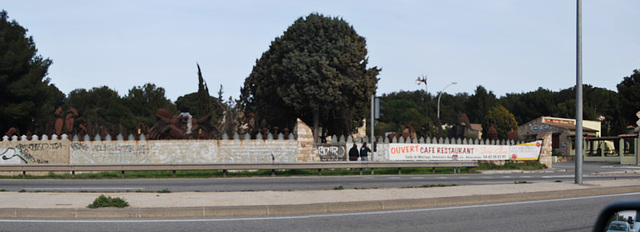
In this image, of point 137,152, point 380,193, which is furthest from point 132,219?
point 137,152

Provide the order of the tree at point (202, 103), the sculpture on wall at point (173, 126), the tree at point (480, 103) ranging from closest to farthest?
the sculpture on wall at point (173, 126)
the tree at point (202, 103)
the tree at point (480, 103)

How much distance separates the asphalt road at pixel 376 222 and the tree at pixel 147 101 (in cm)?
8817

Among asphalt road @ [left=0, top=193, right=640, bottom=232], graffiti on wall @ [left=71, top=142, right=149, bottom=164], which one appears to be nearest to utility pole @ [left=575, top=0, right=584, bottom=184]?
asphalt road @ [left=0, top=193, right=640, bottom=232]

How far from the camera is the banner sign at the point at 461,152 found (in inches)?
1315

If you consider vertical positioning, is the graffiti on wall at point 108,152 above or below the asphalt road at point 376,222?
above

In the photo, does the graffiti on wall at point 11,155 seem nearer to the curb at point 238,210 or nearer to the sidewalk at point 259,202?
the sidewalk at point 259,202

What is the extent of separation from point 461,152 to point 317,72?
1415 cm

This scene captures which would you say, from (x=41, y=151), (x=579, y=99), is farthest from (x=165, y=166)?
(x=579, y=99)

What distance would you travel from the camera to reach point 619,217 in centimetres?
281

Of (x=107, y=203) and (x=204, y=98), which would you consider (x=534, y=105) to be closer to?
(x=204, y=98)

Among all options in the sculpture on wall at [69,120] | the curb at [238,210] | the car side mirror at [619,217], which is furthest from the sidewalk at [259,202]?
the sculpture on wall at [69,120]

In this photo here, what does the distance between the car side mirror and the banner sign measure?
30.1m

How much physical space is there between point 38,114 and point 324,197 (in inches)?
1728

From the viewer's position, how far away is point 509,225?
957cm
